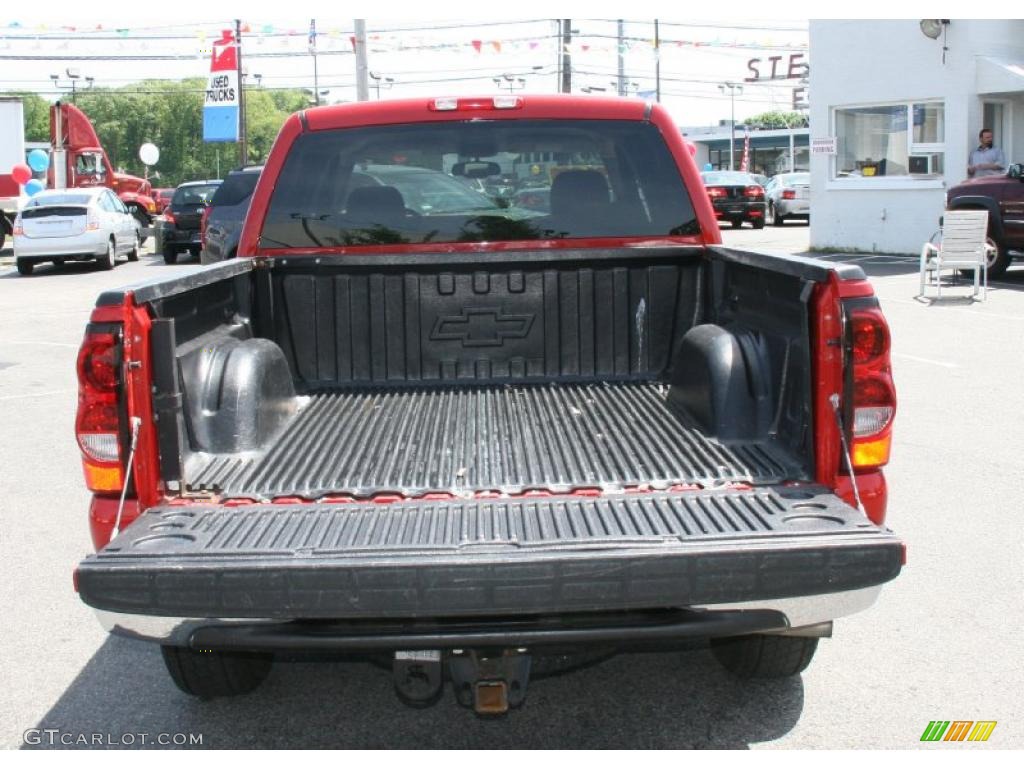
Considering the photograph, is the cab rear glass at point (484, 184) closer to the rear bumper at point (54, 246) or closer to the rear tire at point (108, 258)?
the rear bumper at point (54, 246)

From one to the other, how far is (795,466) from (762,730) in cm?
83

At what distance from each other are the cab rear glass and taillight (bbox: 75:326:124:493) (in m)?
1.73

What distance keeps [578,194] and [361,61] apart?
1725 cm

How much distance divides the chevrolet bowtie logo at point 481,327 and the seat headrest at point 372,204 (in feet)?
1.62

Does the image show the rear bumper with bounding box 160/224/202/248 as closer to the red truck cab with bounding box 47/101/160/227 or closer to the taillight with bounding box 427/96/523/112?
the red truck cab with bounding box 47/101/160/227

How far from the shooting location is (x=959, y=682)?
13.1 ft

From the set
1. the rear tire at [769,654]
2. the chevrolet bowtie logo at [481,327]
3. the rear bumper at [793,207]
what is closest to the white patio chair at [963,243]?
the chevrolet bowtie logo at [481,327]

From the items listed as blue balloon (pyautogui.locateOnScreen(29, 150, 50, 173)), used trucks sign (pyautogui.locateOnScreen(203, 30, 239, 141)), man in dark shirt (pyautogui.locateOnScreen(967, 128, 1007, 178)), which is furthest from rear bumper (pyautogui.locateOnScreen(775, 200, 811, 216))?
blue balloon (pyautogui.locateOnScreen(29, 150, 50, 173))

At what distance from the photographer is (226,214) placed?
58.0 feet

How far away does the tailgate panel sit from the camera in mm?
2865

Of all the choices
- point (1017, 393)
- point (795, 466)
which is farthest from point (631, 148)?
point (1017, 393)

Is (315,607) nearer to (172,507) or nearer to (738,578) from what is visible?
(172,507)

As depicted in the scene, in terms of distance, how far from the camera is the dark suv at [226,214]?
1727cm

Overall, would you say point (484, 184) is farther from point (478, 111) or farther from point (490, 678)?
point (490, 678)
